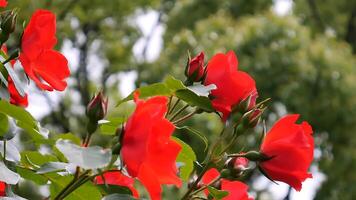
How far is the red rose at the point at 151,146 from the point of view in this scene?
679mm

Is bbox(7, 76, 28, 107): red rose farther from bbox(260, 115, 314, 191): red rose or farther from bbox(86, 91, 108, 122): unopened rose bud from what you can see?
bbox(260, 115, 314, 191): red rose

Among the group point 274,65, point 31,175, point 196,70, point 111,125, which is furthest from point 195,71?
point 274,65

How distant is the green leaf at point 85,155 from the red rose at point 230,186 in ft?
0.63

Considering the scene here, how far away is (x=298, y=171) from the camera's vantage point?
800 mm

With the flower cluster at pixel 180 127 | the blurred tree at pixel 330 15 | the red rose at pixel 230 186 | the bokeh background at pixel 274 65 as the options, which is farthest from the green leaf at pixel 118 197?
the blurred tree at pixel 330 15

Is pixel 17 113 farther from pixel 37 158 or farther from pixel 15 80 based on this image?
pixel 37 158

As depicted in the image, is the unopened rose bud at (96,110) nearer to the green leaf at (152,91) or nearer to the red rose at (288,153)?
the green leaf at (152,91)

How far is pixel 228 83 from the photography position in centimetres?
82

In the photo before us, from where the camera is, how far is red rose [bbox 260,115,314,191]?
799mm

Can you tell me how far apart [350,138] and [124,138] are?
5110 millimetres

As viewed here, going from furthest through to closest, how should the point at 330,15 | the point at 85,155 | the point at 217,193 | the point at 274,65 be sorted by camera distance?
1. the point at 330,15
2. the point at 274,65
3. the point at 217,193
4. the point at 85,155

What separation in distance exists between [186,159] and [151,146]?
0.48ft

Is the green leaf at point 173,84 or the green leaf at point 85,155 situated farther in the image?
the green leaf at point 173,84

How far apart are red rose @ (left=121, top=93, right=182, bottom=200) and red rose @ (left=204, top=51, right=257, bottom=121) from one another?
0.10 meters
